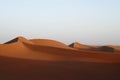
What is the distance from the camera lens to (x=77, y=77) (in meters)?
10.9

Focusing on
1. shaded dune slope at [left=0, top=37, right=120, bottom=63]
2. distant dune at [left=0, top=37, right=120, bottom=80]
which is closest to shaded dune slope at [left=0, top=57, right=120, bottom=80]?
distant dune at [left=0, top=37, right=120, bottom=80]

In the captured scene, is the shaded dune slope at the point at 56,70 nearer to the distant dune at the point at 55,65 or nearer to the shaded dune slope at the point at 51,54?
the distant dune at the point at 55,65

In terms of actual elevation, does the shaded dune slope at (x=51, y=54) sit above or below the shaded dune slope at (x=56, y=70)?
above

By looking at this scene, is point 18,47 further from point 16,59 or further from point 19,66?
point 19,66

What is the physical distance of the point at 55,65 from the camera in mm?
12883

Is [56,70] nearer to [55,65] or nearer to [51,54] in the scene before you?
[55,65]

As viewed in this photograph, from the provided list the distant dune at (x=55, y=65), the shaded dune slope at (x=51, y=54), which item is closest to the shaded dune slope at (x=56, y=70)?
the distant dune at (x=55, y=65)

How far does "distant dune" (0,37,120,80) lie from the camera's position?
36.3 feet

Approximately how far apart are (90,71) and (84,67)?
2.07 ft

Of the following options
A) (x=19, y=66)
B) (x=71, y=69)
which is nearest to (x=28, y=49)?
(x=19, y=66)

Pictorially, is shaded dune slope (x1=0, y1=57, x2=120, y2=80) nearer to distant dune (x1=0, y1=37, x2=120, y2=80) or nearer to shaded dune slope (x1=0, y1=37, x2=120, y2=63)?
distant dune (x1=0, y1=37, x2=120, y2=80)

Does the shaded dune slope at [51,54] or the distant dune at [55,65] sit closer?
the distant dune at [55,65]

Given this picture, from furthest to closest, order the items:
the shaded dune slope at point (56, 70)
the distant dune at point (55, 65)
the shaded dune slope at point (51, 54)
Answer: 1. the shaded dune slope at point (51, 54)
2. the distant dune at point (55, 65)
3. the shaded dune slope at point (56, 70)

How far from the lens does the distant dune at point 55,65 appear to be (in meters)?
11.1
